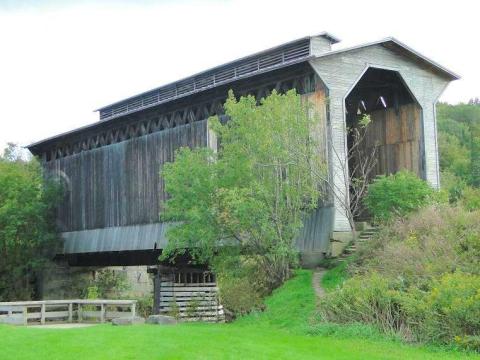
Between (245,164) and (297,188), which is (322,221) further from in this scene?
(245,164)

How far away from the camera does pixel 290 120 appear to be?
20391mm

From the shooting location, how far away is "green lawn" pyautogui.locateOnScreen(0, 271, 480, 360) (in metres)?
11.6

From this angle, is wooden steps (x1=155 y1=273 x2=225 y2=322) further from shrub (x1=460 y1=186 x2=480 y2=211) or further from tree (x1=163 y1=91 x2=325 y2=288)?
shrub (x1=460 y1=186 x2=480 y2=211)

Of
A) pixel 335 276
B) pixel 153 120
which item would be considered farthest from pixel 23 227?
pixel 335 276

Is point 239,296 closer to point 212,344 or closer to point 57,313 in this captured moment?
point 212,344

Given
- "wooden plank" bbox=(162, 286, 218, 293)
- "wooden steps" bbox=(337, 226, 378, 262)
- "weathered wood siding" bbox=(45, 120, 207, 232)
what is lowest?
"wooden plank" bbox=(162, 286, 218, 293)

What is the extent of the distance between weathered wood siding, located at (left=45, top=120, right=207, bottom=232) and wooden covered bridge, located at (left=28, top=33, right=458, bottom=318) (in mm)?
48

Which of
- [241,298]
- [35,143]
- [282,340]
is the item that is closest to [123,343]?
[282,340]

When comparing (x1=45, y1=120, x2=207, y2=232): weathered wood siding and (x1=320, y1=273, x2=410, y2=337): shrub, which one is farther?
(x1=45, y1=120, x2=207, y2=232): weathered wood siding

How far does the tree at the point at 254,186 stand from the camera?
20062mm

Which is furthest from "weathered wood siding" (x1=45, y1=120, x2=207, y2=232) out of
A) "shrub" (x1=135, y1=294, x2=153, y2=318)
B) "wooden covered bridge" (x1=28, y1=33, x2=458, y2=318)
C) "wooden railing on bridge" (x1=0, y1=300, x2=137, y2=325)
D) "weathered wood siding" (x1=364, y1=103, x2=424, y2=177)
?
"weathered wood siding" (x1=364, y1=103, x2=424, y2=177)

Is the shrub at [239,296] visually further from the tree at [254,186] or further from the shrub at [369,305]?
the shrub at [369,305]

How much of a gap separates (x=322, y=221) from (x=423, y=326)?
10004 mm

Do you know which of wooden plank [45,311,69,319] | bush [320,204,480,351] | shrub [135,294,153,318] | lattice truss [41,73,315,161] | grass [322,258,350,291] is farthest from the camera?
shrub [135,294,153,318]
